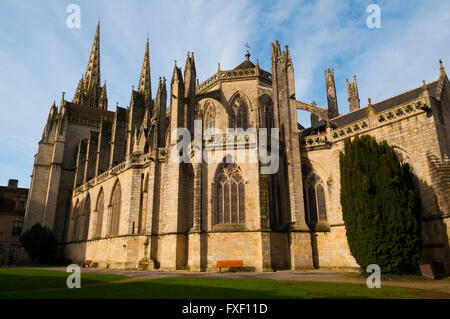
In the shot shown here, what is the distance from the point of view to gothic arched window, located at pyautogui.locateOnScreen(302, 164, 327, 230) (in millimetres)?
18828

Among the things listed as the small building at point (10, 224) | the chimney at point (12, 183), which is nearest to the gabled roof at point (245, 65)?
the small building at point (10, 224)

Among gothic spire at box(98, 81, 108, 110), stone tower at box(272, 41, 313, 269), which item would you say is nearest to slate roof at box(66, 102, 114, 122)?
gothic spire at box(98, 81, 108, 110)

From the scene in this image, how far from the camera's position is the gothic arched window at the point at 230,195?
17.8 meters

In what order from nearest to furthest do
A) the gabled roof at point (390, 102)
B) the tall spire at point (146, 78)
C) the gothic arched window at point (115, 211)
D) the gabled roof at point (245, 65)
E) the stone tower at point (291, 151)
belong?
the stone tower at point (291, 151) → the gabled roof at point (390, 102) → the gothic arched window at point (115, 211) → the gabled roof at point (245, 65) → the tall spire at point (146, 78)

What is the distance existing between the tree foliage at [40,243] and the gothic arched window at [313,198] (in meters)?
28.4

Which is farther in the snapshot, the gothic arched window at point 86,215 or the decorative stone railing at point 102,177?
the gothic arched window at point 86,215

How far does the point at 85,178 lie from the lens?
33.7 meters

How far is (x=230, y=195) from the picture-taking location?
18188 mm

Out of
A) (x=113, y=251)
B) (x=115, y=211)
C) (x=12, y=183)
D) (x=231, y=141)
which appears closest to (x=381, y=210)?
(x=231, y=141)

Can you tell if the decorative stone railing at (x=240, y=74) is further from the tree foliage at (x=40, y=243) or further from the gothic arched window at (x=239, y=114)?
the tree foliage at (x=40, y=243)

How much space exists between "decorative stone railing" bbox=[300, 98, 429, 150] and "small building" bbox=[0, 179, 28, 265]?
40.2m

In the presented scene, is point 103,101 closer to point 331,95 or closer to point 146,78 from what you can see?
point 146,78

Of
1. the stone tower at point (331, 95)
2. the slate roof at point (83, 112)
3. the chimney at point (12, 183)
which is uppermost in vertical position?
the slate roof at point (83, 112)
